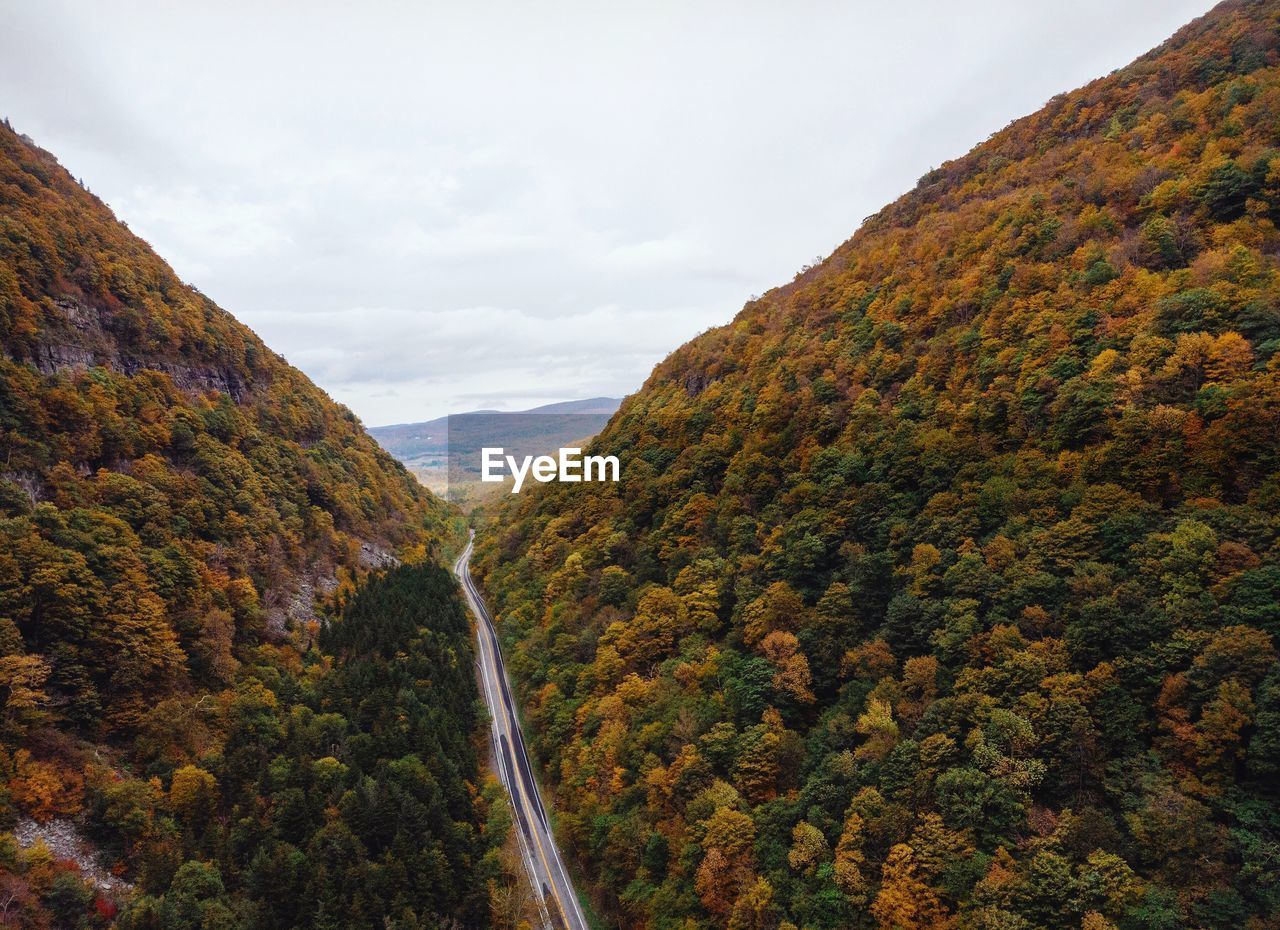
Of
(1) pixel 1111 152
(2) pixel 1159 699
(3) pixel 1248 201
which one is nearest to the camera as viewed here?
(2) pixel 1159 699

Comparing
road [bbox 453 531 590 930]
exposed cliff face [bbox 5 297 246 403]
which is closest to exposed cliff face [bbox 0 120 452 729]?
exposed cliff face [bbox 5 297 246 403]

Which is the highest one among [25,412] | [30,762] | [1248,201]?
[1248,201]

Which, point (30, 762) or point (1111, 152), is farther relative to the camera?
point (1111, 152)

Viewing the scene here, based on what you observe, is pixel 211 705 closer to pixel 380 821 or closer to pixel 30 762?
pixel 30 762

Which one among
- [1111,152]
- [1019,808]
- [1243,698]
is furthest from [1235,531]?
[1111,152]

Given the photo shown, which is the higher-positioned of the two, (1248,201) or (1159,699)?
(1248,201)

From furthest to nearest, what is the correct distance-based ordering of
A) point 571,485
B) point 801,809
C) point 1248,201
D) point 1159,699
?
point 571,485
point 1248,201
point 801,809
point 1159,699

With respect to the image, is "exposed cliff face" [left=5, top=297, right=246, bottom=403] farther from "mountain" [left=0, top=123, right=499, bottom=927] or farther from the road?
the road

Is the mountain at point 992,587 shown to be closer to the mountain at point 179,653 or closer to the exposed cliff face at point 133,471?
the mountain at point 179,653
